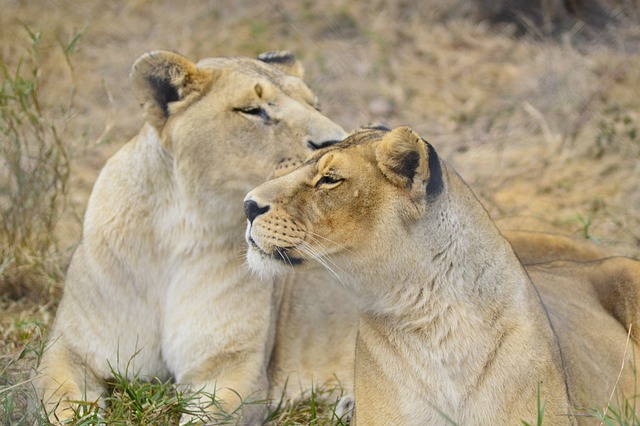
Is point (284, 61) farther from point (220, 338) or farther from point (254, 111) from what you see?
point (220, 338)

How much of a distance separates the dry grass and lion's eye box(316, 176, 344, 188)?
286 cm

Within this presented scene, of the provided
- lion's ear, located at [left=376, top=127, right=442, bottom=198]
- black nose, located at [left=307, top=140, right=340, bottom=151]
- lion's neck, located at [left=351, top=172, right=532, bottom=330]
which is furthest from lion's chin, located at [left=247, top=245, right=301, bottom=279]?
black nose, located at [left=307, top=140, right=340, bottom=151]

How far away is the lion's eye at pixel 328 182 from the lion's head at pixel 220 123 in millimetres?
879

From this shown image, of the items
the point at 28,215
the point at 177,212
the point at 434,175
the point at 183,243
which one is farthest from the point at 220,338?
the point at 28,215

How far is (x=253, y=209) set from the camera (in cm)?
346

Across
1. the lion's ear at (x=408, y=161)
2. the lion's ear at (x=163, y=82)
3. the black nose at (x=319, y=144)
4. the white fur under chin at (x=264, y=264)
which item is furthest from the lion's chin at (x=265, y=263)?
the lion's ear at (x=163, y=82)

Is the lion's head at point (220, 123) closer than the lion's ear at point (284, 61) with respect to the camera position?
Yes

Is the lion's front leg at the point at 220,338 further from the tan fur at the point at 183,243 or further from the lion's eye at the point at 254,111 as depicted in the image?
the lion's eye at the point at 254,111

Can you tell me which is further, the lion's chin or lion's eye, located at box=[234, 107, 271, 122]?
lion's eye, located at box=[234, 107, 271, 122]

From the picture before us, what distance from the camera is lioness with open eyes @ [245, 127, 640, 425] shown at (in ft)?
11.0

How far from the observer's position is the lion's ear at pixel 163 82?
4.43m

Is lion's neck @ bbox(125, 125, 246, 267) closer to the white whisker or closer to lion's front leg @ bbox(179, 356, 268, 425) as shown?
lion's front leg @ bbox(179, 356, 268, 425)

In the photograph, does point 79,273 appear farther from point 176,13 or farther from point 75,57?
point 176,13

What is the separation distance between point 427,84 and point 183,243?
5132 millimetres
